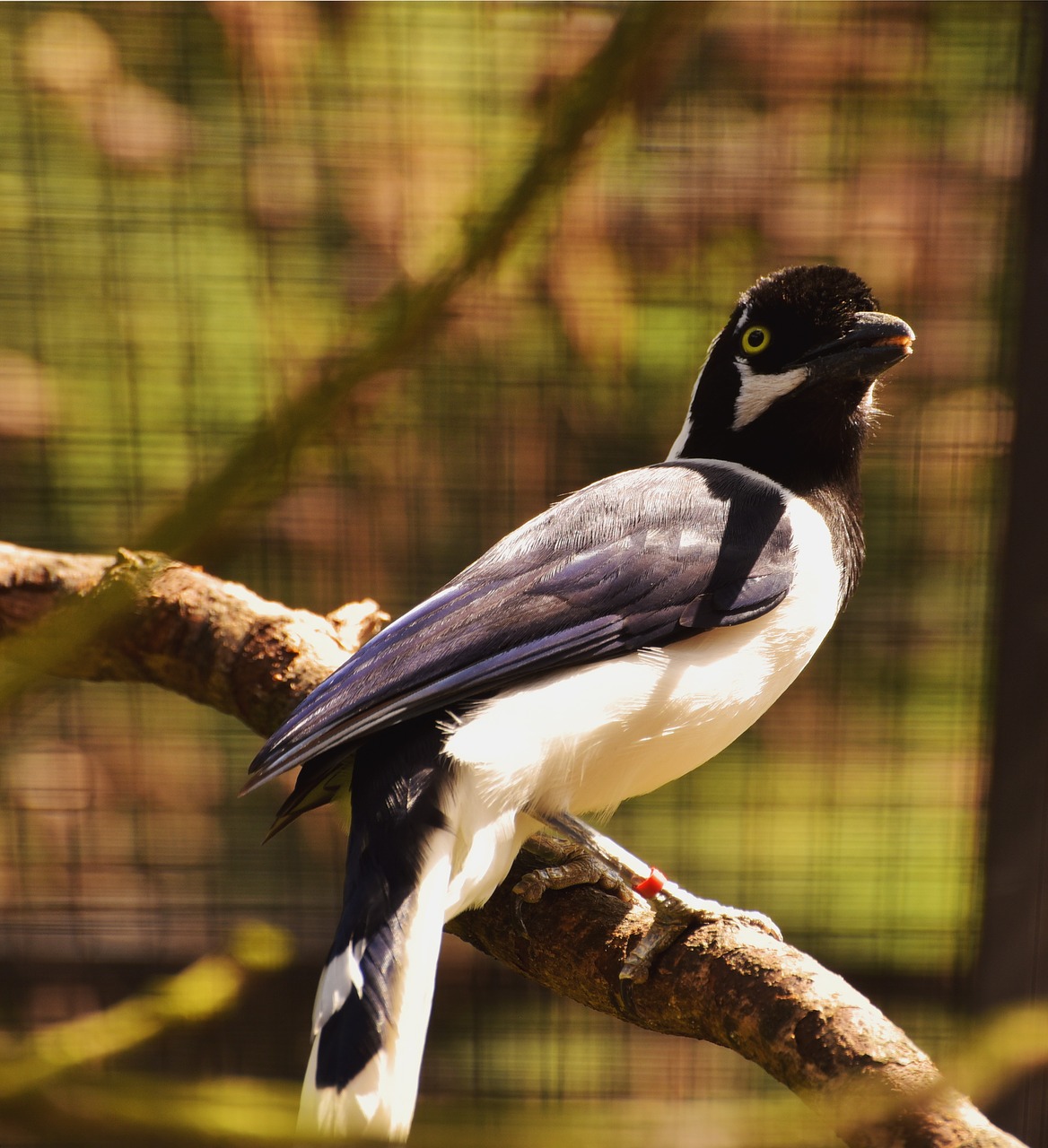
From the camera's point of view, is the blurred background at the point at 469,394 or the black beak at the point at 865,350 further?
the blurred background at the point at 469,394

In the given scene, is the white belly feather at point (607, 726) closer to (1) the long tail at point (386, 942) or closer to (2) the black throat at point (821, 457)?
(1) the long tail at point (386, 942)

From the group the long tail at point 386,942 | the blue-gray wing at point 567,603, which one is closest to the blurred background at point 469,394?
the blue-gray wing at point 567,603

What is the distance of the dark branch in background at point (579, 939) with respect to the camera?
0.67 meters

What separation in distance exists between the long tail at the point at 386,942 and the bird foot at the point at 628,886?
166mm

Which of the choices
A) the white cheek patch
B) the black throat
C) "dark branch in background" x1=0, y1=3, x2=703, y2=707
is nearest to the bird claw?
the black throat

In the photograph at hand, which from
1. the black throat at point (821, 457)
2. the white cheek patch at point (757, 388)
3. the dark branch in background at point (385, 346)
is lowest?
the black throat at point (821, 457)

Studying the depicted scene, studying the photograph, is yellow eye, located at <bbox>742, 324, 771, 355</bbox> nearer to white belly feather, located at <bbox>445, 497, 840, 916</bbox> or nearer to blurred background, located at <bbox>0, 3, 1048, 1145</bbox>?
white belly feather, located at <bbox>445, 497, 840, 916</bbox>

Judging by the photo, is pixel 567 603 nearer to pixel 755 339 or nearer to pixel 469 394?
pixel 755 339

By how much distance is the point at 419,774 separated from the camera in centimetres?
101

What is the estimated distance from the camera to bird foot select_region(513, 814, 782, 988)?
1.01 meters

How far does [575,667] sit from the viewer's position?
1.09m

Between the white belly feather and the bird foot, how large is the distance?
0.05 m

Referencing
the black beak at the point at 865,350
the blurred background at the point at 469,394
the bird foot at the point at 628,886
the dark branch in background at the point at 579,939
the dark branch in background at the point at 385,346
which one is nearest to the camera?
the dark branch in background at the point at 385,346

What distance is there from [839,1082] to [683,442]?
870 millimetres
